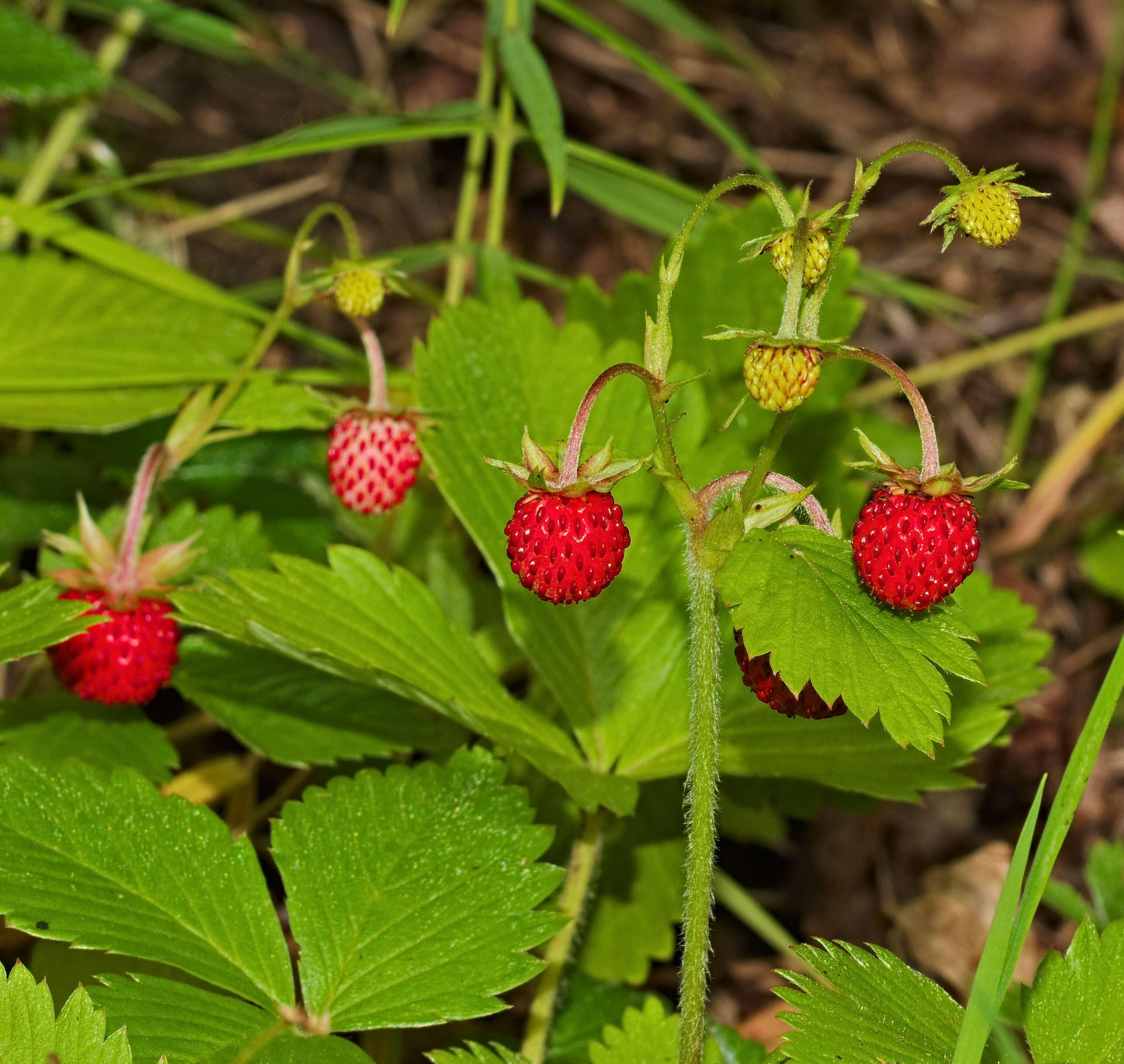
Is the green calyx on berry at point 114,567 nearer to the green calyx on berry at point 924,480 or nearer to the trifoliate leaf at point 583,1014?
the trifoliate leaf at point 583,1014

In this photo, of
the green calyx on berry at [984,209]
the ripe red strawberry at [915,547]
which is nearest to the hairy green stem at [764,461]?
Result: the ripe red strawberry at [915,547]

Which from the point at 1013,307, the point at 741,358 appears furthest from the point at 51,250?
the point at 1013,307

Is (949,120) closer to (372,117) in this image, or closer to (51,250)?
(372,117)

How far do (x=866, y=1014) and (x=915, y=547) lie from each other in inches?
19.6

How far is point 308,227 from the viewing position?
1868 mm

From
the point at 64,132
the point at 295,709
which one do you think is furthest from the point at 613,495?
the point at 64,132

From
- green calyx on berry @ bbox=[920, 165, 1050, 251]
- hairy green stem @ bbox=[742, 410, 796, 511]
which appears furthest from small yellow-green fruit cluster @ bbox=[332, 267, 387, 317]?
green calyx on berry @ bbox=[920, 165, 1050, 251]

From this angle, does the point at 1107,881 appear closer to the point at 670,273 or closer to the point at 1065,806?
the point at 1065,806

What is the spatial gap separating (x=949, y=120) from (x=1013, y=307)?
0.90 m

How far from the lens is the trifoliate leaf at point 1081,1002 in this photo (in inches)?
50.0

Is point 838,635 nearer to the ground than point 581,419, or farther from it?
nearer to the ground

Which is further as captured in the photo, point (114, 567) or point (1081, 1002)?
point (114, 567)

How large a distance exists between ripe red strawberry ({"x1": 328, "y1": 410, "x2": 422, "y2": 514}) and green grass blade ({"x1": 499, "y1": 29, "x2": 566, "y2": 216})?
1.39 feet

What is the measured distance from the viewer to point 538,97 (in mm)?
2135
